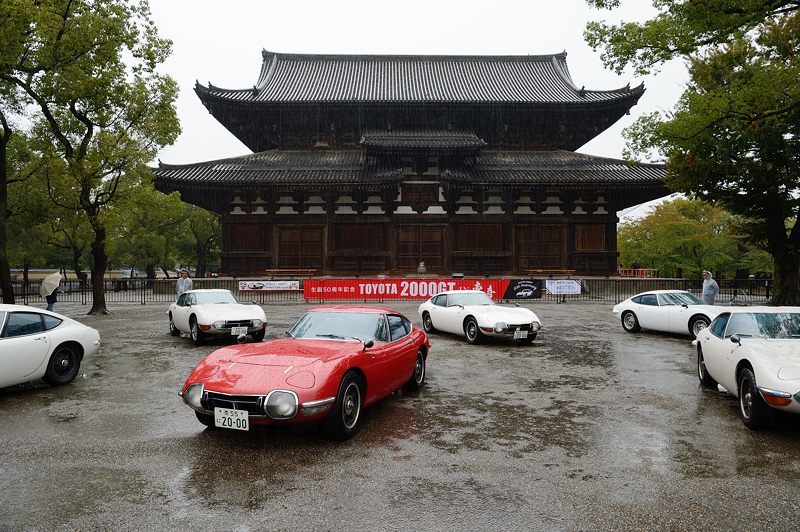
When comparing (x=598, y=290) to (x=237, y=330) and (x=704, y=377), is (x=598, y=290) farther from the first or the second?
(x=237, y=330)

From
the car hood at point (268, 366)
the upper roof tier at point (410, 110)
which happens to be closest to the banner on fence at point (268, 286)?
the upper roof tier at point (410, 110)

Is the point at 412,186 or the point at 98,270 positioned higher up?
the point at 412,186

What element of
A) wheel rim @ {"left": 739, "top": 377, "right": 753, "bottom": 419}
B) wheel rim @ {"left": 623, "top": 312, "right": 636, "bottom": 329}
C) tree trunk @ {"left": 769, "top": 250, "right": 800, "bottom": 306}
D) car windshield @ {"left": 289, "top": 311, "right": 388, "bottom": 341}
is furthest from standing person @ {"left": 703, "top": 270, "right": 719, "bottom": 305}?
car windshield @ {"left": 289, "top": 311, "right": 388, "bottom": 341}

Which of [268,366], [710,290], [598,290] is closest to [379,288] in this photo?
[598,290]

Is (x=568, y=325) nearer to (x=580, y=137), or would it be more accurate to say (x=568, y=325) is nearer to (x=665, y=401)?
(x=665, y=401)

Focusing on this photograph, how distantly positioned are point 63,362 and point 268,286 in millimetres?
15504

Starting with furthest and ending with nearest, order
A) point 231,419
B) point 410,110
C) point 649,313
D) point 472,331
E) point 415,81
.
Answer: point 415,81 < point 410,110 < point 649,313 < point 472,331 < point 231,419

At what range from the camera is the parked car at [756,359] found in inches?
193

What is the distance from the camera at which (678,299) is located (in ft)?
40.8

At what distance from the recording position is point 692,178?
57.6 ft

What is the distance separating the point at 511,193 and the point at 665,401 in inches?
815

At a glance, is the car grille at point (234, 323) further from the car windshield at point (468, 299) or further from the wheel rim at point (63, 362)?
the car windshield at point (468, 299)

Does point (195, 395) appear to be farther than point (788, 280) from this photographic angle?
No

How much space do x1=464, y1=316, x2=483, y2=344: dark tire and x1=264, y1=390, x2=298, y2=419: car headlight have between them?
23.0ft
